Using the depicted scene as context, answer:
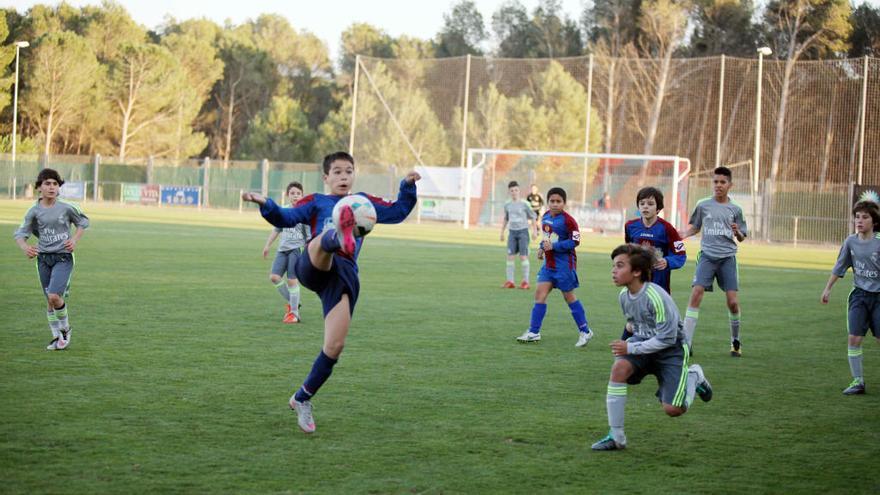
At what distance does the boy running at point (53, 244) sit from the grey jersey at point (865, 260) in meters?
7.70

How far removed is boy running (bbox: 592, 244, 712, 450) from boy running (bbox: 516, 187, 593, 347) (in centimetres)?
470

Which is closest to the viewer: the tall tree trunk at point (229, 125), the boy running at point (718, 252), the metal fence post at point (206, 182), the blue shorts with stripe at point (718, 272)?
the boy running at point (718, 252)

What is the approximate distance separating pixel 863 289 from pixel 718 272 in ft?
7.92

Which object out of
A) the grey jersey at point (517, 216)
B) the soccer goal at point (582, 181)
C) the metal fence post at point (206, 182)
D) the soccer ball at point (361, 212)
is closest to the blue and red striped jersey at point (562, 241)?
the soccer ball at point (361, 212)

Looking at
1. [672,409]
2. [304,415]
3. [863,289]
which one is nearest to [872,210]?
[863,289]

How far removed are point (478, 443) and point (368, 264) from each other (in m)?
16.2

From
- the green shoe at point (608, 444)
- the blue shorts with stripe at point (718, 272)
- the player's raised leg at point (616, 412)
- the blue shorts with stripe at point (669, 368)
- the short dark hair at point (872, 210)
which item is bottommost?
the green shoe at point (608, 444)

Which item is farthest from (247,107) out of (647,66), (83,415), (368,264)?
(83,415)

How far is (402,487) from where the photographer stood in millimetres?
5684

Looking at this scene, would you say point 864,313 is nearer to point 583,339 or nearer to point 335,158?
point 583,339

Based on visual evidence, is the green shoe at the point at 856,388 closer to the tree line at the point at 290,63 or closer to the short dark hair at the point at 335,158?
the short dark hair at the point at 335,158

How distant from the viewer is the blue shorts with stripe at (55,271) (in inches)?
393

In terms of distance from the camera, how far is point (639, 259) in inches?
273

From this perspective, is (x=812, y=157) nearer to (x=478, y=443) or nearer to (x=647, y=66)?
(x=647, y=66)
